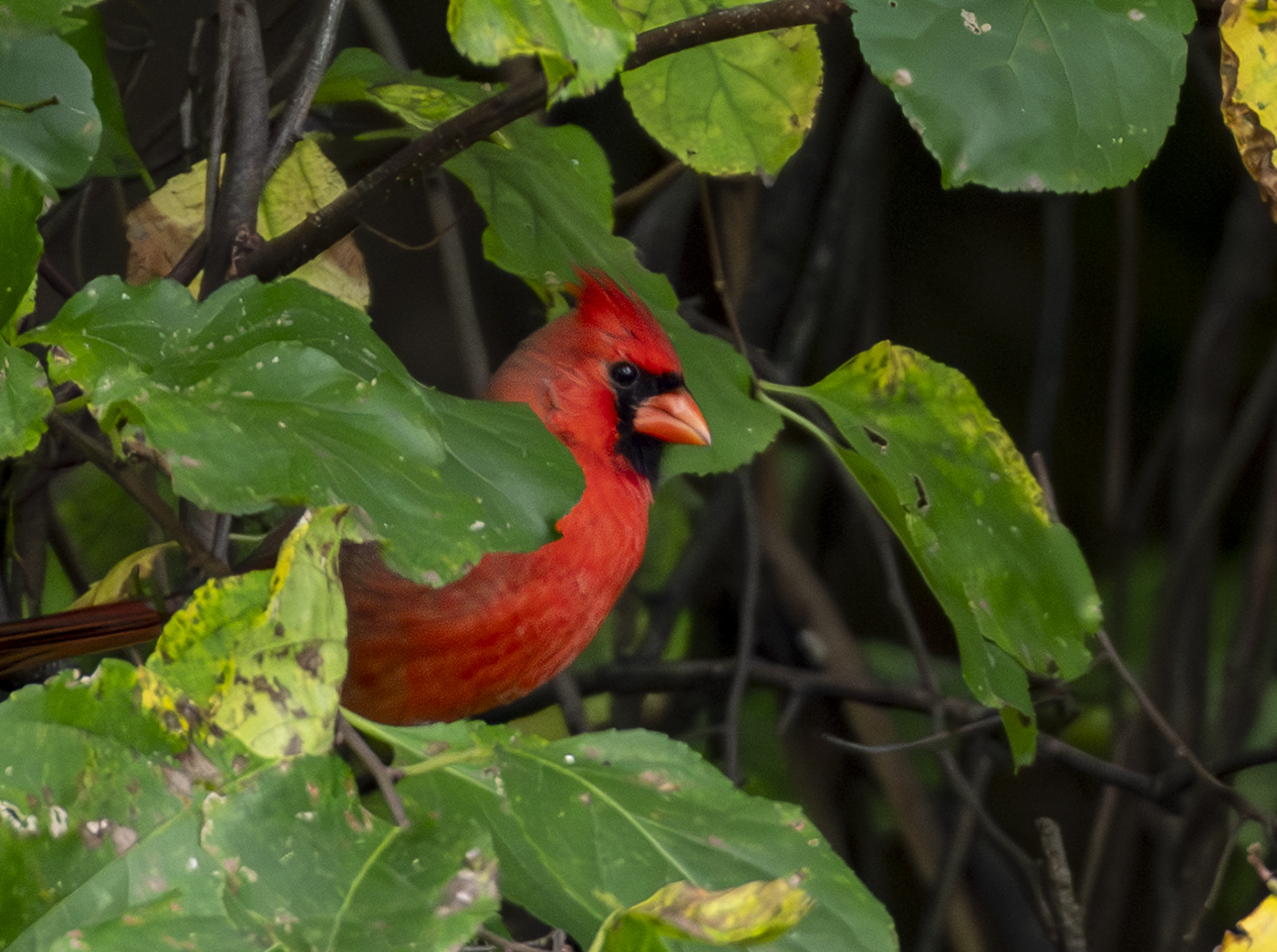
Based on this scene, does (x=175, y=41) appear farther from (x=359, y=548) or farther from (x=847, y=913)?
(x=847, y=913)

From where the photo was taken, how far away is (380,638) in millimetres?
1104

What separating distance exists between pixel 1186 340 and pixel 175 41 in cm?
186

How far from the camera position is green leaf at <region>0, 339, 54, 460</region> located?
1.98ft

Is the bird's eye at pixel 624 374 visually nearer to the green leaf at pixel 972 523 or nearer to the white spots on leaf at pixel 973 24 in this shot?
the green leaf at pixel 972 523

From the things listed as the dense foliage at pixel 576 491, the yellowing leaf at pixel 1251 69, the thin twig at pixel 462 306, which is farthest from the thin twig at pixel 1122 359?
the yellowing leaf at pixel 1251 69

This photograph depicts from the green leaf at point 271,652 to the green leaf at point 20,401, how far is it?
0.11 m

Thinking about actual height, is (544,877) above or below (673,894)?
below

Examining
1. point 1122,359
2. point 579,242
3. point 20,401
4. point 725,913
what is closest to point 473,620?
point 579,242

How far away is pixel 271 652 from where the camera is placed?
1.79 feet

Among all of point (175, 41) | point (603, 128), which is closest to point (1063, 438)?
point (603, 128)

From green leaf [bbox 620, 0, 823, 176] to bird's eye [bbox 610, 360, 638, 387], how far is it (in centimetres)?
29

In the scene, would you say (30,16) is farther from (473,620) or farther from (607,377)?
(607,377)

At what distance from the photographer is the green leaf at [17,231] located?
604 mm

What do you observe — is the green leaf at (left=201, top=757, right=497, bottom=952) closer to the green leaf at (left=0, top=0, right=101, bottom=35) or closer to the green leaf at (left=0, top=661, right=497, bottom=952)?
the green leaf at (left=0, top=661, right=497, bottom=952)
